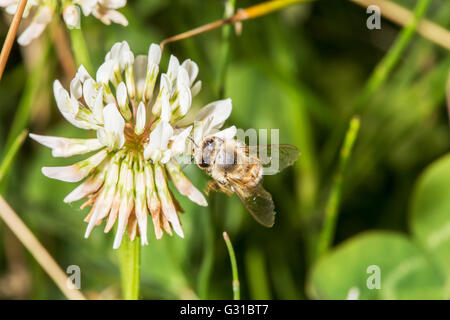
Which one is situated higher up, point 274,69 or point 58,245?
A: point 274,69

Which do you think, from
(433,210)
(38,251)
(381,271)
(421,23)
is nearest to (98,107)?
(38,251)

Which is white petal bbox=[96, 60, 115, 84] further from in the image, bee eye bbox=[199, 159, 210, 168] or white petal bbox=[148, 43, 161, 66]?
bee eye bbox=[199, 159, 210, 168]

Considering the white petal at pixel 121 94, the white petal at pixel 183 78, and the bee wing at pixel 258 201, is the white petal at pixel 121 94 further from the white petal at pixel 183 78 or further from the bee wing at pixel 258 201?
the bee wing at pixel 258 201

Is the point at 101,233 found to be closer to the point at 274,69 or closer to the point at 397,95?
the point at 274,69

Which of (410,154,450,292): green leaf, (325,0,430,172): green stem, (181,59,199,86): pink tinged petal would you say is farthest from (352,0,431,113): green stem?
(181,59,199,86): pink tinged petal

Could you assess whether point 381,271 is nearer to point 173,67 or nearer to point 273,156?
point 273,156
